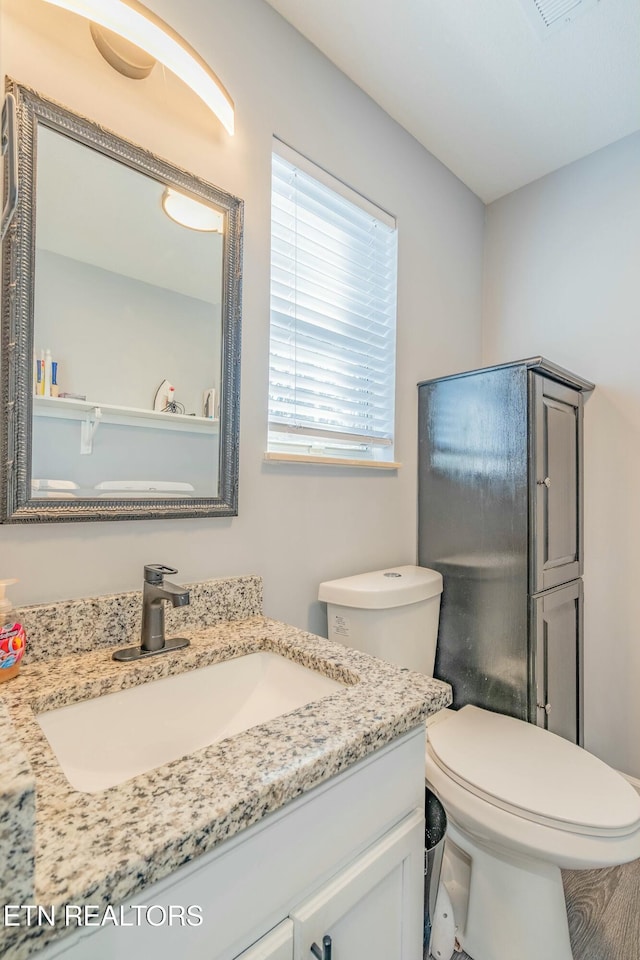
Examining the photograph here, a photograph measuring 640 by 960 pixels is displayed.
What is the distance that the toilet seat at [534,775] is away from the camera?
940 millimetres

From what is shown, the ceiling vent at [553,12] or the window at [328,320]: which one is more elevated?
the ceiling vent at [553,12]

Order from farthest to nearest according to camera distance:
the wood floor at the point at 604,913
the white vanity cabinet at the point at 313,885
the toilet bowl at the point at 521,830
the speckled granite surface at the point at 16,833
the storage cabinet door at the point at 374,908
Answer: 1. the wood floor at the point at 604,913
2. the toilet bowl at the point at 521,830
3. the storage cabinet door at the point at 374,908
4. the white vanity cabinet at the point at 313,885
5. the speckled granite surface at the point at 16,833

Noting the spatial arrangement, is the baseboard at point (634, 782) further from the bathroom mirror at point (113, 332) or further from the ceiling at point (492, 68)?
the ceiling at point (492, 68)

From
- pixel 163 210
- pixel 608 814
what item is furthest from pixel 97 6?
pixel 608 814

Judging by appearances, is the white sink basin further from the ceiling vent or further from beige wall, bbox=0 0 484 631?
the ceiling vent

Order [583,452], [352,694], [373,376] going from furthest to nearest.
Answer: [583,452] < [373,376] < [352,694]

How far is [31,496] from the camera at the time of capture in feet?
2.70

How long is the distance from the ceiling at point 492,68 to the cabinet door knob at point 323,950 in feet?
6.47

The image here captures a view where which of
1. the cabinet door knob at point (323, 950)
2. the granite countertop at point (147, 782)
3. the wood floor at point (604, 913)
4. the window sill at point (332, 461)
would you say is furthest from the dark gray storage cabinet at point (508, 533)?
the cabinet door knob at point (323, 950)

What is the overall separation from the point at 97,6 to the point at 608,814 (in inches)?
73.3

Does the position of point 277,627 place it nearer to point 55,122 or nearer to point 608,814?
point 608,814

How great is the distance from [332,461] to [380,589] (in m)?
0.40

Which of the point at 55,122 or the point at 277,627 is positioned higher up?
the point at 55,122

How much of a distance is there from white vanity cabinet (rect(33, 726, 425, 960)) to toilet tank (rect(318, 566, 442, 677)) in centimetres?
51
